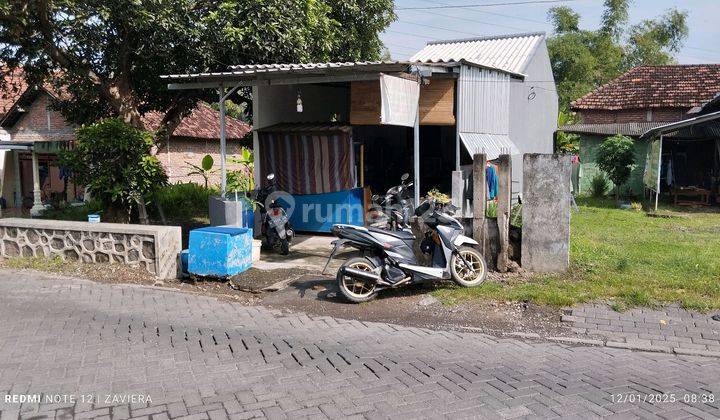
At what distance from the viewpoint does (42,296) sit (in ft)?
25.1

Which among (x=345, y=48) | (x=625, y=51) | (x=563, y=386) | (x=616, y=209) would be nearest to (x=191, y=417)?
(x=563, y=386)

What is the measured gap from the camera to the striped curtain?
37.1 ft

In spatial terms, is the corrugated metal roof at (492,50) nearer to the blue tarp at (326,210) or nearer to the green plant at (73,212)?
the blue tarp at (326,210)

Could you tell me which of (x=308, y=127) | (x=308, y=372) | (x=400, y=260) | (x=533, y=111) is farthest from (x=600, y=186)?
(x=308, y=372)

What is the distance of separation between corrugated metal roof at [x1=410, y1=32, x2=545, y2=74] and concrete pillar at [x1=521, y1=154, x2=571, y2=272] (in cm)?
639

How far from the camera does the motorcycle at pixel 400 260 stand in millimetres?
7320

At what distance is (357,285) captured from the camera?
7391 millimetres

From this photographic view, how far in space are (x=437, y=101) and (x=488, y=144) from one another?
175cm


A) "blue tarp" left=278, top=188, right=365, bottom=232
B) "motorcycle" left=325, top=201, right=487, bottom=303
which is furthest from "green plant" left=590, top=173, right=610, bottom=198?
"motorcycle" left=325, top=201, right=487, bottom=303

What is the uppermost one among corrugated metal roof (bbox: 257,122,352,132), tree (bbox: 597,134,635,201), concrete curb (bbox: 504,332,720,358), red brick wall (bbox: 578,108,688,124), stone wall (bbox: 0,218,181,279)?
red brick wall (bbox: 578,108,688,124)

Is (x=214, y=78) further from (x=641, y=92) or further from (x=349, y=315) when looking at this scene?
(x=641, y=92)

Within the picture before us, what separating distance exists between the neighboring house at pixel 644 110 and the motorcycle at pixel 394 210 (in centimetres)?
1358

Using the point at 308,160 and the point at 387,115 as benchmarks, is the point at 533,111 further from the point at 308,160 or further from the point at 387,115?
the point at 387,115

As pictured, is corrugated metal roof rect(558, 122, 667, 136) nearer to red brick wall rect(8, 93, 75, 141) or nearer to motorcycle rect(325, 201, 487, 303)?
motorcycle rect(325, 201, 487, 303)
